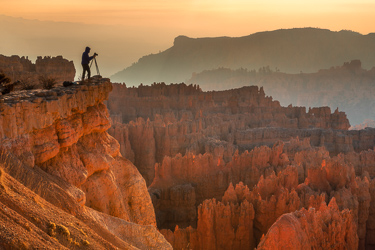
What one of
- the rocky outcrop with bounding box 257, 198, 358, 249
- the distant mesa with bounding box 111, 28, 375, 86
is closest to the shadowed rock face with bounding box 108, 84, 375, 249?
the rocky outcrop with bounding box 257, 198, 358, 249

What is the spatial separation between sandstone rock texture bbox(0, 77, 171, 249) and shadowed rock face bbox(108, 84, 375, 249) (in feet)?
14.8

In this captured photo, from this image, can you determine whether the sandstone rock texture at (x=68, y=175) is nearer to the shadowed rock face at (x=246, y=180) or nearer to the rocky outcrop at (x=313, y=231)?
the rocky outcrop at (x=313, y=231)

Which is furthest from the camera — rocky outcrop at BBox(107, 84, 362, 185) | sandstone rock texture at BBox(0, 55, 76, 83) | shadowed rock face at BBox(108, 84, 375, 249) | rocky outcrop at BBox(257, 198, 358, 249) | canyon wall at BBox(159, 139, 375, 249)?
rocky outcrop at BBox(107, 84, 362, 185)

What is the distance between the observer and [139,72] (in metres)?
117

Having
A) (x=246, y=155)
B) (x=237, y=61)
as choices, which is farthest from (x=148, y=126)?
(x=237, y=61)

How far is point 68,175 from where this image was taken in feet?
20.0

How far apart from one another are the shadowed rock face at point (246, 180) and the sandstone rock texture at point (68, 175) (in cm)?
450

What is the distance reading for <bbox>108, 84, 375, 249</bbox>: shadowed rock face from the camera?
1388cm

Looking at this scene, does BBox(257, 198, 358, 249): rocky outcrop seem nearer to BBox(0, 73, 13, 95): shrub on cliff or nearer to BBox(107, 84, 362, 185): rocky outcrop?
BBox(0, 73, 13, 95): shrub on cliff

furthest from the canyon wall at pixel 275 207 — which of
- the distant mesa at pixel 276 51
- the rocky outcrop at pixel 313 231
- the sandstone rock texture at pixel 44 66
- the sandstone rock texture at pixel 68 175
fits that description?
the distant mesa at pixel 276 51

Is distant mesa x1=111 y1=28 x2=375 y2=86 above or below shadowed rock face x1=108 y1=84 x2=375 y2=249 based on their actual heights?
above

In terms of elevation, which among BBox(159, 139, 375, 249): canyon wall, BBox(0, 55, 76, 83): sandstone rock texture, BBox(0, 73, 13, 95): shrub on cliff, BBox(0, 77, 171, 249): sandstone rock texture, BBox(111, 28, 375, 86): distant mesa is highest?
BBox(111, 28, 375, 86): distant mesa

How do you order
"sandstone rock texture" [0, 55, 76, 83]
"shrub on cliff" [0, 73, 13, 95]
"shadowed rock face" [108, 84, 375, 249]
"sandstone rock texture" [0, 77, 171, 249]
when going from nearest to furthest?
"sandstone rock texture" [0, 77, 171, 249] < "shrub on cliff" [0, 73, 13, 95] < "shadowed rock face" [108, 84, 375, 249] < "sandstone rock texture" [0, 55, 76, 83]

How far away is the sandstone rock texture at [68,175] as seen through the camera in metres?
3.93
